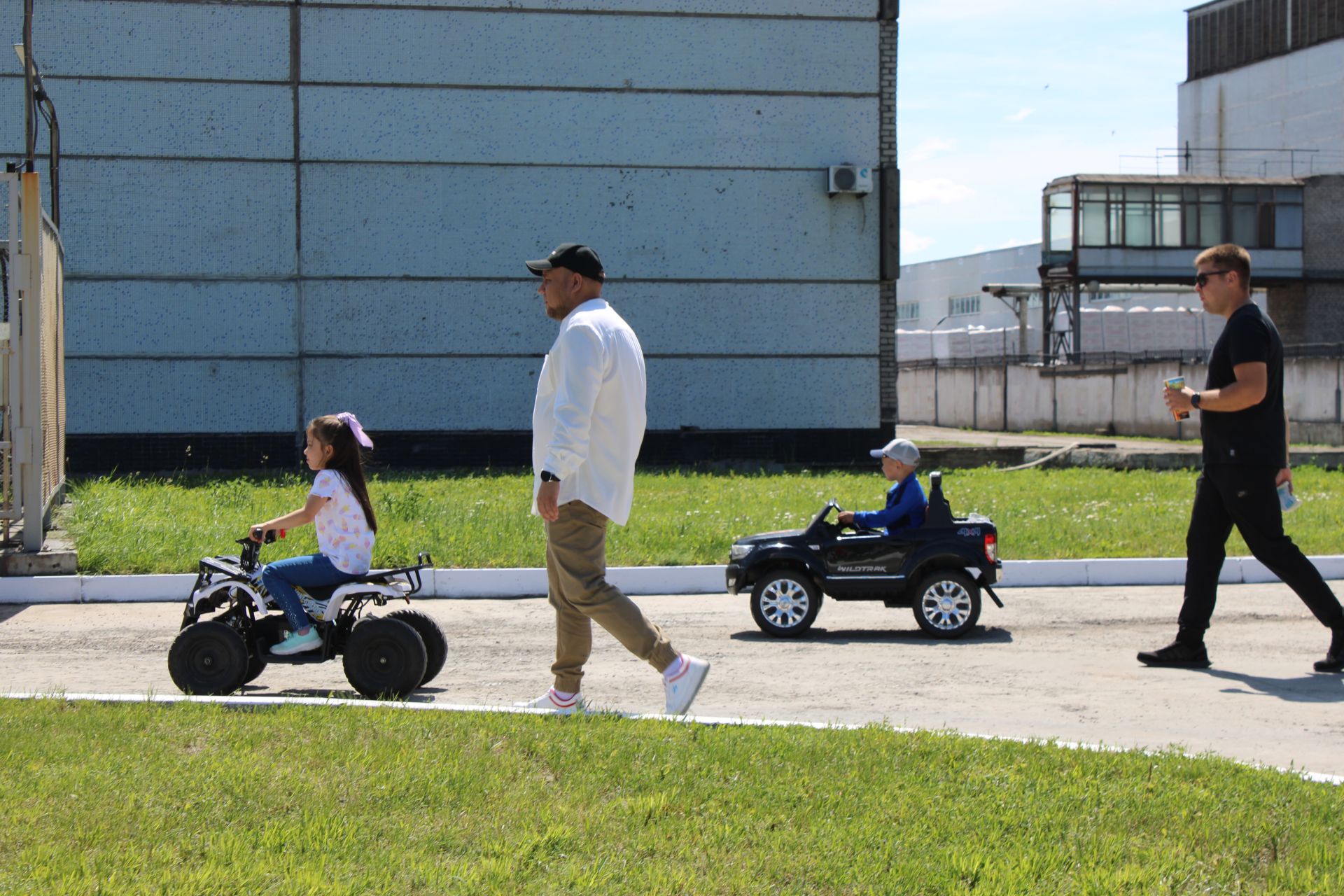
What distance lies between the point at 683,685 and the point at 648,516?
7984mm

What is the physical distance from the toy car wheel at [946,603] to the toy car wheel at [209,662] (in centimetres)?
405

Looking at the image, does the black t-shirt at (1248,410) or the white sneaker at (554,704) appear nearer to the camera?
the white sneaker at (554,704)

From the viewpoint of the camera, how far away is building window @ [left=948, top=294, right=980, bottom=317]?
8393 cm

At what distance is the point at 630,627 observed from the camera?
5.80 metres

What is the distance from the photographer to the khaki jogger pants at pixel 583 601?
5.70 meters

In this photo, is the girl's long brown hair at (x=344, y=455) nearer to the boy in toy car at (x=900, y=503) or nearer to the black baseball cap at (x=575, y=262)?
the black baseball cap at (x=575, y=262)

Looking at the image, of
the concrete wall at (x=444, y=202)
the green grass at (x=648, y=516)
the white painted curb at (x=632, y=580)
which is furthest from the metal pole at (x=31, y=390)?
the concrete wall at (x=444, y=202)

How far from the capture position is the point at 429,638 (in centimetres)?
684

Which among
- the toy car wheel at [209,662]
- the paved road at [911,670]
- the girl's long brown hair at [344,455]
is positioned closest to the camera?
the paved road at [911,670]

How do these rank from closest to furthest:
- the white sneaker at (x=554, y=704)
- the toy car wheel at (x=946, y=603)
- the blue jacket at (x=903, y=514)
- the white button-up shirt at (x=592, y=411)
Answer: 1. the white button-up shirt at (x=592, y=411)
2. the white sneaker at (x=554, y=704)
3. the toy car wheel at (x=946, y=603)
4. the blue jacket at (x=903, y=514)

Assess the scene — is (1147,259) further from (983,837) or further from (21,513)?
(983,837)

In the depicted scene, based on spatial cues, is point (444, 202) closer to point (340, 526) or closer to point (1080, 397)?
point (340, 526)

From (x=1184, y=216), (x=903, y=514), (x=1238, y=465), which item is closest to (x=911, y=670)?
(x=903, y=514)

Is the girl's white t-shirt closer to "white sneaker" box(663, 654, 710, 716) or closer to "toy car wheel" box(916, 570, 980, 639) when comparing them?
"white sneaker" box(663, 654, 710, 716)
